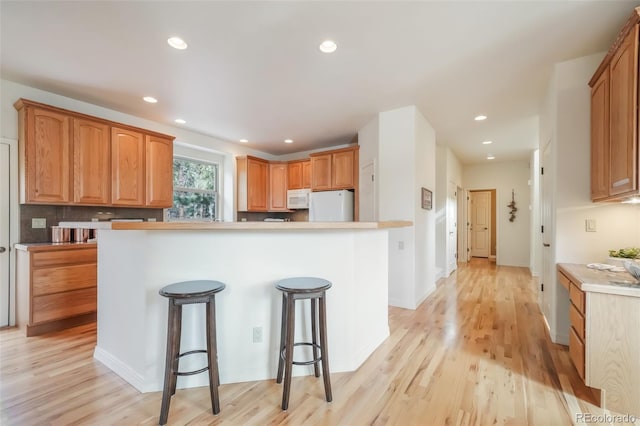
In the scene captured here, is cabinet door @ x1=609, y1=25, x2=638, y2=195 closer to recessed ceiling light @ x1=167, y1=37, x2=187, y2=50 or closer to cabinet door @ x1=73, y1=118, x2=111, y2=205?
recessed ceiling light @ x1=167, y1=37, x2=187, y2=50

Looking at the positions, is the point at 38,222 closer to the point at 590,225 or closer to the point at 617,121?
the point at 617,121

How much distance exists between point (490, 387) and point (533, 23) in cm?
267

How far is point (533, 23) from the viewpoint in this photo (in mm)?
2148

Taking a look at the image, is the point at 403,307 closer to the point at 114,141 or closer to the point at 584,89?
the point at 584,89

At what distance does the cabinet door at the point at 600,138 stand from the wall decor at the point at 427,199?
75.0 inches

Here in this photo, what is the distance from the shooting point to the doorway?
8.37 metres

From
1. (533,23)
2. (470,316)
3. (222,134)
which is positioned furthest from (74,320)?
(533,23)

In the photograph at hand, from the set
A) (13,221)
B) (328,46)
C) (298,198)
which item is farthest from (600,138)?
(13,221)

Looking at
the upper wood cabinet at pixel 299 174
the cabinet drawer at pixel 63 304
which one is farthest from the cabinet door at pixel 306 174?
the cabinet drawer at pixel 63 304

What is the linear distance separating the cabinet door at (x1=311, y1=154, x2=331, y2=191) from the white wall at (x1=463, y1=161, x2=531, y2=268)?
4.97 metres

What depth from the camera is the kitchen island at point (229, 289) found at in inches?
78.9

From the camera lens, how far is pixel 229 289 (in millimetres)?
2119

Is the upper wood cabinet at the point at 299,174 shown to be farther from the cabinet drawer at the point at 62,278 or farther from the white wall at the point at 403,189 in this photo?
the cabinet drawer at the point at 62,278

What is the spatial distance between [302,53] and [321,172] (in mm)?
2822
